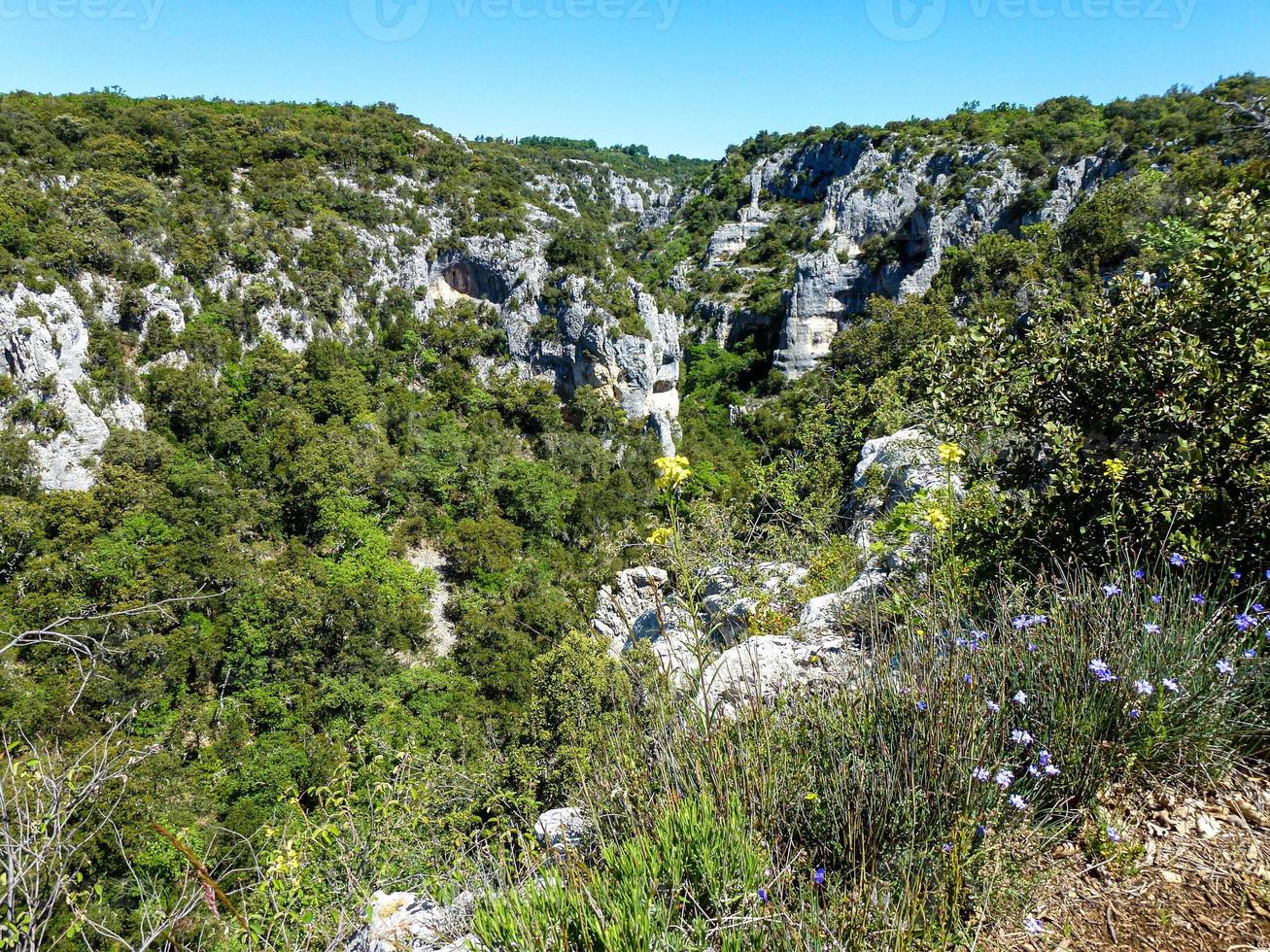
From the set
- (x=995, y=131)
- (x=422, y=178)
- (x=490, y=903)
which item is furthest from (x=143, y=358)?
(x=995, y=131)

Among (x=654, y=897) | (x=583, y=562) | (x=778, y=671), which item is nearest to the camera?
(x=654, y=897)

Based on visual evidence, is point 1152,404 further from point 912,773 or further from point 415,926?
point 415,926

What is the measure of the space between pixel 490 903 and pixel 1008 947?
1396mm

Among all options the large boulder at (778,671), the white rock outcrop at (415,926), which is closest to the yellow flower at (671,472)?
the large boulder at (778,671)

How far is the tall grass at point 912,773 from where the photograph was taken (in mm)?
1504

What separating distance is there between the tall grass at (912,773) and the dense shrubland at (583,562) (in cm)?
2

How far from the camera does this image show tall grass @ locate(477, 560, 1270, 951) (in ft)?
4.93

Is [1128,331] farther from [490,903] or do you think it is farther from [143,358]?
[143,358]

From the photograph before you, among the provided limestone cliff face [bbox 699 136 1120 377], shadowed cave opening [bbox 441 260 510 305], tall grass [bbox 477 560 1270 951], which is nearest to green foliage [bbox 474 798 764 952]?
tall grass [bbox 477 560 1270 951]

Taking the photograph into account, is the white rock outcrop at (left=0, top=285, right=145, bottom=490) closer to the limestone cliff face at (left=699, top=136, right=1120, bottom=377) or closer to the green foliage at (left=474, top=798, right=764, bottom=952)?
the green foliage at (left=474, top=798, right=764, bottom=952)

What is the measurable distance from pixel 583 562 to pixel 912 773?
26.5 meters

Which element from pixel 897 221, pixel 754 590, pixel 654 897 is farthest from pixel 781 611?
pixel 897 221

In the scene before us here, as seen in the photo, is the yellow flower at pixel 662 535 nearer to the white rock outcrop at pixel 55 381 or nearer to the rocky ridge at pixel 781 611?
the rocky ridge at pixel 781 611

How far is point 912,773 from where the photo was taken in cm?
174
